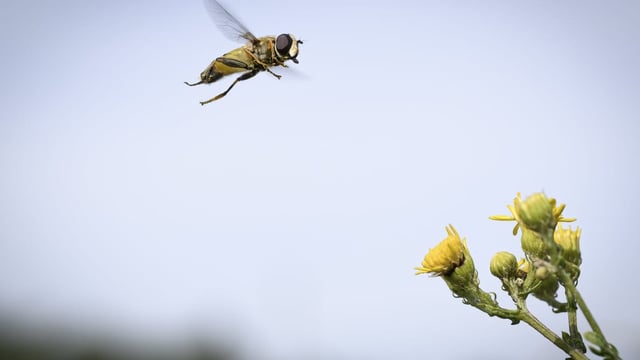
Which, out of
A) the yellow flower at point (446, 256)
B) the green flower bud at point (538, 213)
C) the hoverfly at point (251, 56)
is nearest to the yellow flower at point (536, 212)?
the green flower bud at point (538, 213)

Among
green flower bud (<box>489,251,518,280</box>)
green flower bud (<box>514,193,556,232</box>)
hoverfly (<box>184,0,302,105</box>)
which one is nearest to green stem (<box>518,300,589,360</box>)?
green flower bud (<box>489,251,518,280</box>)

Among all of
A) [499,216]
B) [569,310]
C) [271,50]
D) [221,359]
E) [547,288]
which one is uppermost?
[221,359]

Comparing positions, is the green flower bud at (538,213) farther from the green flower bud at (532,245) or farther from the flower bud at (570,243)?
the green flower bud at (532,245)

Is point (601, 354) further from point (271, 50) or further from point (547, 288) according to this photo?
point (271, 50)

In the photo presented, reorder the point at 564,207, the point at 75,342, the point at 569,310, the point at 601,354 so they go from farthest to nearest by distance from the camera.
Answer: the point at 75,342, the point at 564,207, the point at 569,310, the point at 601,354

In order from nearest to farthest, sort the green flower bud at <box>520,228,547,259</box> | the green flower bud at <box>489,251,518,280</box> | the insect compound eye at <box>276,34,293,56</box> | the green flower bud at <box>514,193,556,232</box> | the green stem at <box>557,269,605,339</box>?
the green stem at <box>557,269,605,339</box> → the green flower bud at <box>514,193,556,232</box> → the green flower bud at <box>520,228,547,259</box> → the green flower bud at <box>489,251,518,280</box> → the insect compound eye at <box>276,34,293,56</box>

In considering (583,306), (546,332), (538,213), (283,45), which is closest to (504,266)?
(546,332)

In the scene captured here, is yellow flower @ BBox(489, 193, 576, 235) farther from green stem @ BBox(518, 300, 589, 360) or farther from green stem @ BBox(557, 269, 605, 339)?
green stem @ BBox(518, 300, 589, 360)

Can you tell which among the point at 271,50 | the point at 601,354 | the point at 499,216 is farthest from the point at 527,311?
the point at 271,50
